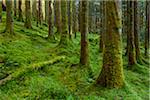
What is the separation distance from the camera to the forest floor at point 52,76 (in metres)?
8.90

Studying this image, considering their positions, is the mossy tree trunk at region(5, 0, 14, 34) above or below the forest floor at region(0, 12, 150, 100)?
above

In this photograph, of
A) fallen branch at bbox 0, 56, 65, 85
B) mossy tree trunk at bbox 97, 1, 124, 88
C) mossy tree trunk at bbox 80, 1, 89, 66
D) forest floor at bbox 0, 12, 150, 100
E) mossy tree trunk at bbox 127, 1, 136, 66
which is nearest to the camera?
forest floor at bbox 0, 12, 150, 100

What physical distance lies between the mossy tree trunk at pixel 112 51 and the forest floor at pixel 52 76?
0.26 metres

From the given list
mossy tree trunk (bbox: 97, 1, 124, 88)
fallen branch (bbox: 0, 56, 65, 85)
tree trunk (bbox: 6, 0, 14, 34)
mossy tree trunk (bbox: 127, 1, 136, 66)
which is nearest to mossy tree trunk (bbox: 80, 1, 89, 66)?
fallen branch (bbox: 0, 56, 65, 85)

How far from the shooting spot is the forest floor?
8.90m

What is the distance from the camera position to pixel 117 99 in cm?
912


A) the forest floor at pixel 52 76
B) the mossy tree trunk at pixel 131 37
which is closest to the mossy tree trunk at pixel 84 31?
the forest floor at pixel 52 76

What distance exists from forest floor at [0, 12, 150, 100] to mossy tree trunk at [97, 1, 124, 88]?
26 centimetres

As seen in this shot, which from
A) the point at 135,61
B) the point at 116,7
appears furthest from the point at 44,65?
the point at 135,61

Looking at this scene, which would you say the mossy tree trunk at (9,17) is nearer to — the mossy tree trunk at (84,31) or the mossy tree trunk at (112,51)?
the mossy tree trunk at (84,31)

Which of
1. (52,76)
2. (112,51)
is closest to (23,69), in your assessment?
(52,76)

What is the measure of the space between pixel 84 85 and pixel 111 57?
132cm

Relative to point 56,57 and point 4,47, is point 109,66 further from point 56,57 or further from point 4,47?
point 4,47

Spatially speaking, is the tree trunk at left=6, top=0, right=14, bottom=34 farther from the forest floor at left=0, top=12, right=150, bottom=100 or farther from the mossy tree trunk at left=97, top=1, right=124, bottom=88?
the mossy tree trunk at left=97, top=1, right=124, bottom=88
